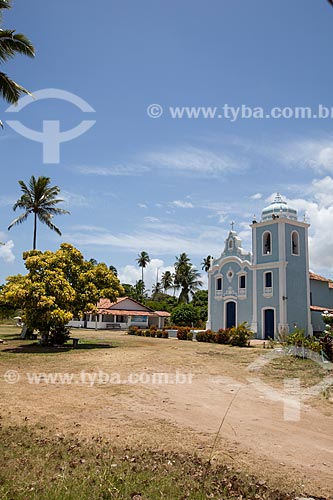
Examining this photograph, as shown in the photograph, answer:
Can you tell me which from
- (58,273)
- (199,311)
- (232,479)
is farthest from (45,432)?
(199,311)

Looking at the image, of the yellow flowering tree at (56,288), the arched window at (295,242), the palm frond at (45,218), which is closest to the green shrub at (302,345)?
the yellow flowering tree at (56,288)

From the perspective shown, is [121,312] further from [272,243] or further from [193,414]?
[193,414]

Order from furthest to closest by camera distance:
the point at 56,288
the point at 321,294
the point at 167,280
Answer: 1. the point at 167,280
2. the point at 321,294
3. the point at 56,288

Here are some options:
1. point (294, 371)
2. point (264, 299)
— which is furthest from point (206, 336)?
point (294, 371)

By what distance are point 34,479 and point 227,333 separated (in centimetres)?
2260

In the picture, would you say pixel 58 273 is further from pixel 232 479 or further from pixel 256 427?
pixel 232 479

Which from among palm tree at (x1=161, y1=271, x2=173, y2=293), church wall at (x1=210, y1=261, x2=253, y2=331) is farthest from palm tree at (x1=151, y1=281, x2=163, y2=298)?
church wall at (x1=210, y1=261, x2=253, y2=331)

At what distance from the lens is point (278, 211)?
32875mm

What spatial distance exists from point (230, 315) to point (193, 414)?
26.8 m

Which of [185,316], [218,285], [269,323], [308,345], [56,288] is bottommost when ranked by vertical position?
[308,345]

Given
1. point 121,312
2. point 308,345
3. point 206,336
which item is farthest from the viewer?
point 121,312

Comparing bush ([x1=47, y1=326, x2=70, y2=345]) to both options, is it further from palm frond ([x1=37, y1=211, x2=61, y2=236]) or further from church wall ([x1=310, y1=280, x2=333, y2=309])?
church wall ([x1=310, y1=280, x2=333, y2=309])

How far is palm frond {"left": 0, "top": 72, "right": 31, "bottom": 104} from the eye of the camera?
15953 mm

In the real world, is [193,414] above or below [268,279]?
below
